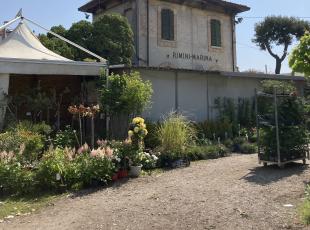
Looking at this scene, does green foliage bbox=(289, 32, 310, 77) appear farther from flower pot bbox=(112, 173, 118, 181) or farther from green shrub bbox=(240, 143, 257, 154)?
flower pot bbox=(112, 173, 118, 181)

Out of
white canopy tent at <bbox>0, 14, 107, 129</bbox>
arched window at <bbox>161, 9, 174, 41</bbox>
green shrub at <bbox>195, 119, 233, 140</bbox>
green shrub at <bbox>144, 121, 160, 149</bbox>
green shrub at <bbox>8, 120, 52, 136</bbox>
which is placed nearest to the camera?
green shrub at <bbox>8, 120, 52, 136</bbox>

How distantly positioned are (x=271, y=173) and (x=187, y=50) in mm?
14605

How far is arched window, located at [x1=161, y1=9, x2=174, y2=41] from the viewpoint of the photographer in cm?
2269

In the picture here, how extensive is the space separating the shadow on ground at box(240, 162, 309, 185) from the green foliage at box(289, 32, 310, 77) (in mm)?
2300

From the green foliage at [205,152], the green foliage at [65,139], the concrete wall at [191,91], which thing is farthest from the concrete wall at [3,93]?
the green foliage at [205,152]

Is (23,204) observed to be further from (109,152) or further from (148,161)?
(148,161)

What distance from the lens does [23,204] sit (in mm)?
7984

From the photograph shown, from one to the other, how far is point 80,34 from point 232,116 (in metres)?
8.00

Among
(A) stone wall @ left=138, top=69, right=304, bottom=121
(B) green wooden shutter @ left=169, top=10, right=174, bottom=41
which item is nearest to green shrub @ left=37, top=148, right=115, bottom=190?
(A) stone wall @ left=138, top=69, right=304, bottom=121

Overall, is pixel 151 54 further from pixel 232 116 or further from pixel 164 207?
pixel 164 207

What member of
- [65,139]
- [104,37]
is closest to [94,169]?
[65,139]

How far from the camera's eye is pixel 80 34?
19359mm

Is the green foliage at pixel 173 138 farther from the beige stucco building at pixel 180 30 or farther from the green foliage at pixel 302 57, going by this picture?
the beige stucco building at pixel 180 30

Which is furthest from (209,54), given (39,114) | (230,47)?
(39,114)
